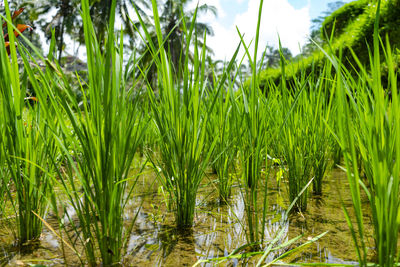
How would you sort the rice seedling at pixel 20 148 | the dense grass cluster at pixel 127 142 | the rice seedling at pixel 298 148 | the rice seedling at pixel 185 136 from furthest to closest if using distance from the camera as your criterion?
the rice seedling at pixel 298 148 < the rice seedling at pixel 185 136 < the rice seedling at pixel 20 148 < the dense grass cluster at pixel 127 142

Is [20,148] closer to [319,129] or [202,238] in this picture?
[202,238]

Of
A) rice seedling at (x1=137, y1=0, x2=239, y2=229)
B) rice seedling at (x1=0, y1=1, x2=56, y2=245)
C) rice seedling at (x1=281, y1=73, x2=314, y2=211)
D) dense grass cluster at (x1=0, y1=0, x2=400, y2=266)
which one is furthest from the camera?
rice seedling at (x1=281, y1=73, x2=314, y2=211)

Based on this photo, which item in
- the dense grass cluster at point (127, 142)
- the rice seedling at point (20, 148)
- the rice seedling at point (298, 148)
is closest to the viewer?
the dense grass cluster at point (127, 142)

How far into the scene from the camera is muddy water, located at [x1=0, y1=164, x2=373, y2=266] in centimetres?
72

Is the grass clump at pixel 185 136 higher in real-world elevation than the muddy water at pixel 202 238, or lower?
higher

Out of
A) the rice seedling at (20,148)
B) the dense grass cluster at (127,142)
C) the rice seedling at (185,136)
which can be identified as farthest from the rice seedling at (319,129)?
the rice seedling at (20,148)

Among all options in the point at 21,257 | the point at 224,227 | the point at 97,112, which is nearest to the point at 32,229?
the point at 21,257

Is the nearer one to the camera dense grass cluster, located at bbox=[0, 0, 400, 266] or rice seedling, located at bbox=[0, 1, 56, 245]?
dense grass cluster, located at bbox=[0, 0, 400, 266]

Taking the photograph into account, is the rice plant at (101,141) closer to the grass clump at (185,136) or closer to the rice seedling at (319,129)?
the grass clump at (185,136)

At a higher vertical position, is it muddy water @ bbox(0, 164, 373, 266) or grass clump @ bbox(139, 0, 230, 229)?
grass clump @ bbox(139, 0, 230, 229)

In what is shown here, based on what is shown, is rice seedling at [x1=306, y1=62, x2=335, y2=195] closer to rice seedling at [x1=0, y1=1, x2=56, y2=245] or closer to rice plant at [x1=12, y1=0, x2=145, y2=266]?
rice plant at [x1=12, y1=0, x2=145, y2=266]

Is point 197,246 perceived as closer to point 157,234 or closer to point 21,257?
point 157,234

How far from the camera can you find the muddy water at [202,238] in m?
0.72

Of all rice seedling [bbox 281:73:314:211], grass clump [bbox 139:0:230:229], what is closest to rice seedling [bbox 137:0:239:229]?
grass clump [bbox 139:0:230:229]
